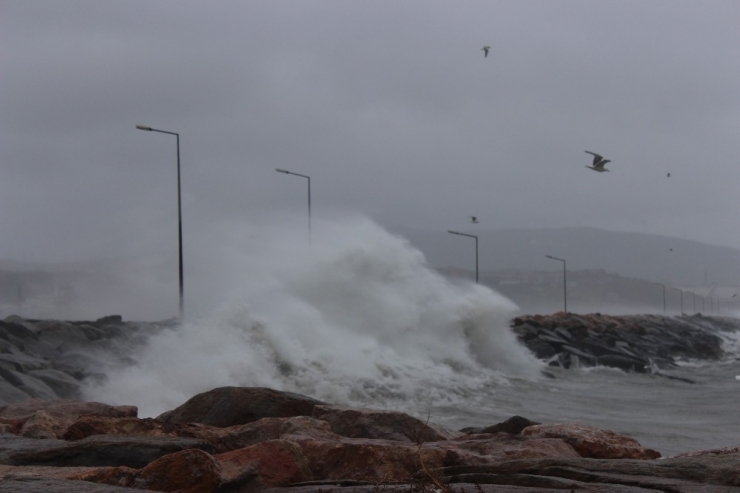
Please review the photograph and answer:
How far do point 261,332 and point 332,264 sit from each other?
7087mm

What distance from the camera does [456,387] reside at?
21562 mm

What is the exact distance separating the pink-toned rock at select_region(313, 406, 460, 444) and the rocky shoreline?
0.03ft

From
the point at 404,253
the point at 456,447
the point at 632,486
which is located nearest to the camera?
the point at 632,486

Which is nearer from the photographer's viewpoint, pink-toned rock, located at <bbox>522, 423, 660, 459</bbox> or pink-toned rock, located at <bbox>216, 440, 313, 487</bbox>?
pink-toned rock, located at <bbox>216, 440, 313, 487</bbox>

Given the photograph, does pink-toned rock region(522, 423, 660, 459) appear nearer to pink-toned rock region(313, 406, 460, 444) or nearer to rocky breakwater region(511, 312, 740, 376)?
pink-toned rock region(313, 406, 460, 444)

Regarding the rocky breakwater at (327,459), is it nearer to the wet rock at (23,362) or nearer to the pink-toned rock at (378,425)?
the pink-toned rock at (378,425)

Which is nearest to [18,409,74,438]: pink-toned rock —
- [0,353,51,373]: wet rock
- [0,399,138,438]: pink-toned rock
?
[0,399,138,438]: pink-toned rock

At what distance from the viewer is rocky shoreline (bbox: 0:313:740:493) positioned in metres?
4.58

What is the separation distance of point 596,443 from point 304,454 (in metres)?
2.34

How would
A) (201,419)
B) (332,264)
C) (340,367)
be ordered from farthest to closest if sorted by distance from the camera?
1. (332,264)
2. (340,367)
3. (201,419)

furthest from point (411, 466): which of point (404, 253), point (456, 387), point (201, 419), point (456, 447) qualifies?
point (404, 253)

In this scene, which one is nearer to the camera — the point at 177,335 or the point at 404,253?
the point at 177,335

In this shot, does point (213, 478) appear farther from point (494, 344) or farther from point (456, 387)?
point (494, 344)

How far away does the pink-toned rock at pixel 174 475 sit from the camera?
470 cm
